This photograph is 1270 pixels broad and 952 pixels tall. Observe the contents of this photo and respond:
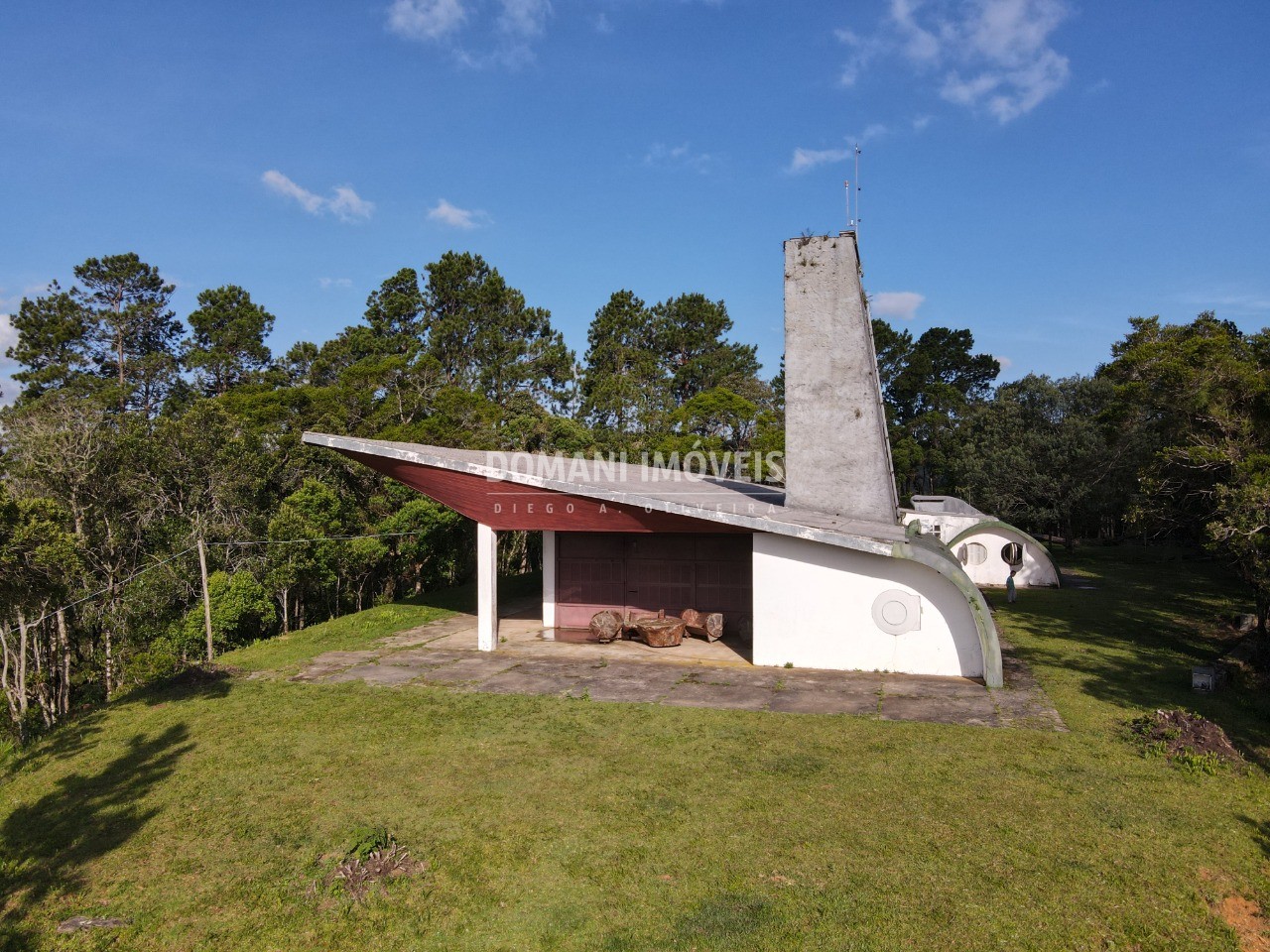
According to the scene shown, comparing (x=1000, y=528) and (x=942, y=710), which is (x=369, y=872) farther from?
(x=1000, y=528)

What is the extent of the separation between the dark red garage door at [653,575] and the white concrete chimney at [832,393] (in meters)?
2.97

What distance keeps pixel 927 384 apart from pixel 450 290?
41142mm

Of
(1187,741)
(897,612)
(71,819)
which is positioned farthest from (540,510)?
(1187,741)

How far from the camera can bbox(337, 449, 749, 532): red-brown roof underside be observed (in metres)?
13.5

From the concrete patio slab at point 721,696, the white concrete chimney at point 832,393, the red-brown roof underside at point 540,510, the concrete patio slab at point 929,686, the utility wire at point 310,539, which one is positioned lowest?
the concrete patio slab at point 721,696

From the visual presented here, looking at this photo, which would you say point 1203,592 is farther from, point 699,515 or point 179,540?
point 179,540

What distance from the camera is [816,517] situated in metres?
13.4

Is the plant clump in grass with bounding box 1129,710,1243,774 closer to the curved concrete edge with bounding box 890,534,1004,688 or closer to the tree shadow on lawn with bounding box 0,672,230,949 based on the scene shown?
the curved concrete edge with bounding box 890,534,1004,688

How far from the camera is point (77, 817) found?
24.0 feet

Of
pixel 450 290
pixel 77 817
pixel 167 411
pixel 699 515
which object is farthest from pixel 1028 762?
pixel 450 290

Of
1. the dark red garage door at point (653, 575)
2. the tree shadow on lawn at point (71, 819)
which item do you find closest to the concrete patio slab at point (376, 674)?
the tree shadow on lawn at point (71, 819)

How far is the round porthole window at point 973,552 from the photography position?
24.5 metres

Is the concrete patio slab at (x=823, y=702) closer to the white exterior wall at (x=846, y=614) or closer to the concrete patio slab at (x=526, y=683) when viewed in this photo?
the white exterior wall at (x=846, y=614)

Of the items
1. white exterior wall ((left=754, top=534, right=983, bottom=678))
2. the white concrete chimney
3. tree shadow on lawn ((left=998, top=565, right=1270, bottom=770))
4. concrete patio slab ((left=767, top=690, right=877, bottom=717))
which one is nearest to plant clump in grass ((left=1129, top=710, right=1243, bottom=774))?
tree shadow on lawn ((left=998, top=565, right=1270, bottom=770))
